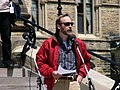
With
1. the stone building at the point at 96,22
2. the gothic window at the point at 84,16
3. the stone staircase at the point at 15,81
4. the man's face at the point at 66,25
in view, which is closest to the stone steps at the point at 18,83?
the stone staircase at the point at 15,81

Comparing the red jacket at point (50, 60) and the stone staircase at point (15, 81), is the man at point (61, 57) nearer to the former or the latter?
the red jacket at point (50, 60)

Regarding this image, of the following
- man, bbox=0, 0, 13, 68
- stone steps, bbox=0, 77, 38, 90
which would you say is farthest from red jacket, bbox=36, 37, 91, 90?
man, bbox=0, 0, 13, 68

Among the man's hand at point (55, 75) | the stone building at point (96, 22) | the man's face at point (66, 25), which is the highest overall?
the man's face at point (66, 25)

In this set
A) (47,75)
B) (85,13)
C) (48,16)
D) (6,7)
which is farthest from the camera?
(85,13)

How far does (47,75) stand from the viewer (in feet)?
15.9

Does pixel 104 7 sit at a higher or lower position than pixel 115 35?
higher

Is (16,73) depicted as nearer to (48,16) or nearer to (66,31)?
(66,31)

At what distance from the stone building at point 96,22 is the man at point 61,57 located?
1418cm

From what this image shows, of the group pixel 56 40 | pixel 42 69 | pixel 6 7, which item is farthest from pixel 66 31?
Result: pixel 6 7

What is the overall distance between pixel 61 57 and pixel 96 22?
15.8 meters

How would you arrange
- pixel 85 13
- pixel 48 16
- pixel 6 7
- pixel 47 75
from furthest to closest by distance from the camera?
pixel 85 13, pixel 48 16, pixel 6 7, pixel 47 75

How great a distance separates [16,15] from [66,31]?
2.31m

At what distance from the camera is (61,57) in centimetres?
498

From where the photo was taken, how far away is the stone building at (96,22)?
1936 cm
